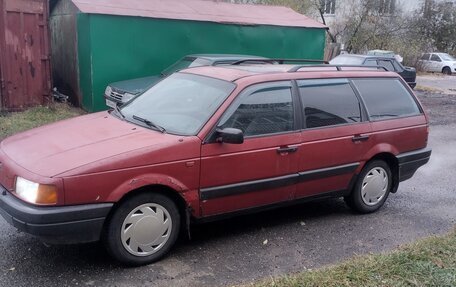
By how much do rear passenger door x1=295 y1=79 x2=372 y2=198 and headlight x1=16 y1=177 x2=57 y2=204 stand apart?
90.8 inches

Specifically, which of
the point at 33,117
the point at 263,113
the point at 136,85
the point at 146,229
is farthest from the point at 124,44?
the point at 146,229

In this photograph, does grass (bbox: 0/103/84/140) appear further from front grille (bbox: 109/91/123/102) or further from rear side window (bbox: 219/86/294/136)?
rear side window (bbox: 219/86/294/136)

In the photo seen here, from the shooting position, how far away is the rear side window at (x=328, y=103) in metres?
4.85

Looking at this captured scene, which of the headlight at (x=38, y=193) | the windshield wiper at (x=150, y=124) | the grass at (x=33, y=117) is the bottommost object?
the grass at (x=33, y=117)

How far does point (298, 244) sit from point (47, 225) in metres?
2.27

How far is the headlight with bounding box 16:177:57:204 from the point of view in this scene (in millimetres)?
3438

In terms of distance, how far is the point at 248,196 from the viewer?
444 centimetres

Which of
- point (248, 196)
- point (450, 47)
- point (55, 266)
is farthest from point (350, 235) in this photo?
point (450, 47)

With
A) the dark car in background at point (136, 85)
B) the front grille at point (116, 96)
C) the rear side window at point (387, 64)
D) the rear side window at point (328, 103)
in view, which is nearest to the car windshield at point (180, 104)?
the rear side window at point (328, 103)

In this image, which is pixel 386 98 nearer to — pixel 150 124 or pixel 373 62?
pixel 150 124

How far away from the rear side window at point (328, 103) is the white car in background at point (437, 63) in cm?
2870

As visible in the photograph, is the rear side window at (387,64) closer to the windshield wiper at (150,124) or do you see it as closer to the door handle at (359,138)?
the door handle at (359,138)

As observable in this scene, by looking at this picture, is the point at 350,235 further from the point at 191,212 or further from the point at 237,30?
the point at 237,30

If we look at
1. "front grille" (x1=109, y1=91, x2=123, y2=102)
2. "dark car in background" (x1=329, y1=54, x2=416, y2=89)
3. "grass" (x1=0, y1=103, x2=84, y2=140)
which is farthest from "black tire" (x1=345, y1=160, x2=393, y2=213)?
"dark car in background" (x1=329, y1=54, x2=416, y2=89)
